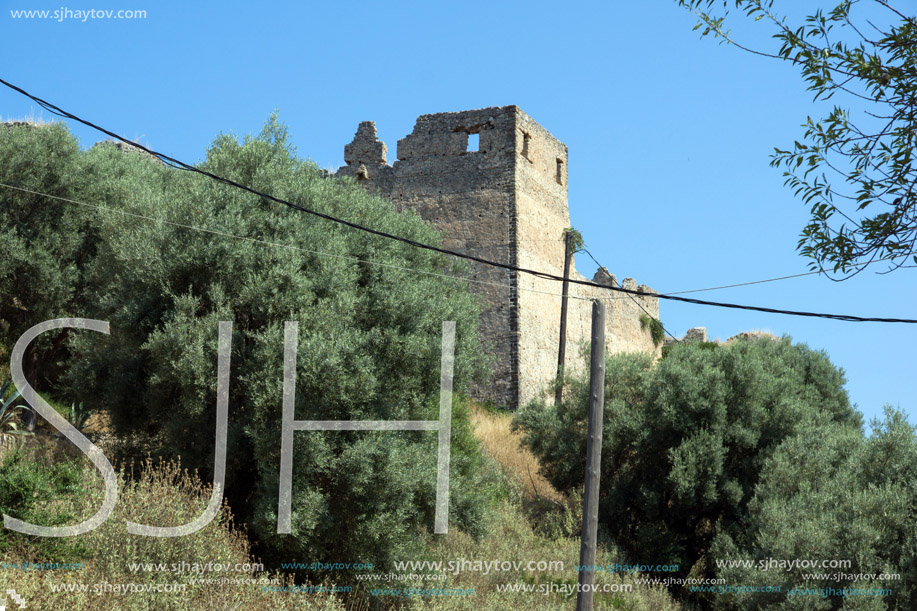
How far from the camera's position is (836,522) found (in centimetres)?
1352

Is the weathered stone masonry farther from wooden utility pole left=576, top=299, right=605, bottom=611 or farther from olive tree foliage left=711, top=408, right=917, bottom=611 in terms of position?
wooden utility pole left=576, top=299, right=605, bottom=611

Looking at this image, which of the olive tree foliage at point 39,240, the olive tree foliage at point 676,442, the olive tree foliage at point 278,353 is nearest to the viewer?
the olive tree foliage at point 278,353

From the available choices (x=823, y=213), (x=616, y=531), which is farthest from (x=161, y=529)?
(x=616, y=531)

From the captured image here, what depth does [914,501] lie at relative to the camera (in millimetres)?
13586

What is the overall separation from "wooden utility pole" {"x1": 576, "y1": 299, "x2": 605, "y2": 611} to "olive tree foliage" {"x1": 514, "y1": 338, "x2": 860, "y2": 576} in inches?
259

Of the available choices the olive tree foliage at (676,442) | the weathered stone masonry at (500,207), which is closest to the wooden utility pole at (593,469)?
the olive tree foliage at (676,442)

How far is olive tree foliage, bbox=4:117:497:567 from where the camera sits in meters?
11.2

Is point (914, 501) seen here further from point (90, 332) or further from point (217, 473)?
point (90, 332)

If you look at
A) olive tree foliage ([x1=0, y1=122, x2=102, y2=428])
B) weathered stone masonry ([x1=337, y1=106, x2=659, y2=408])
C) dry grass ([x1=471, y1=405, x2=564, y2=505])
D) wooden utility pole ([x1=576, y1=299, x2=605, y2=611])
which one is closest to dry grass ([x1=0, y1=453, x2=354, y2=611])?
wooden utility pole ([x1=576, y1=299, x2=605, y2=611])

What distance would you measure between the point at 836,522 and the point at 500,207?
12.0 metres

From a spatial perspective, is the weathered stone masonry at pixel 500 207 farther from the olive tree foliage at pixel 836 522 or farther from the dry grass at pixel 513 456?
the olive tree foliage at pixel 836 522

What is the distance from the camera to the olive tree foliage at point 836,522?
12789 millimetres

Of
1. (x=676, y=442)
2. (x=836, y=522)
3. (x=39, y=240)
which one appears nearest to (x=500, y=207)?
(x=676, y=442)

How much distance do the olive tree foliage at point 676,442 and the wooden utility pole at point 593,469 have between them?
6.58 meters
